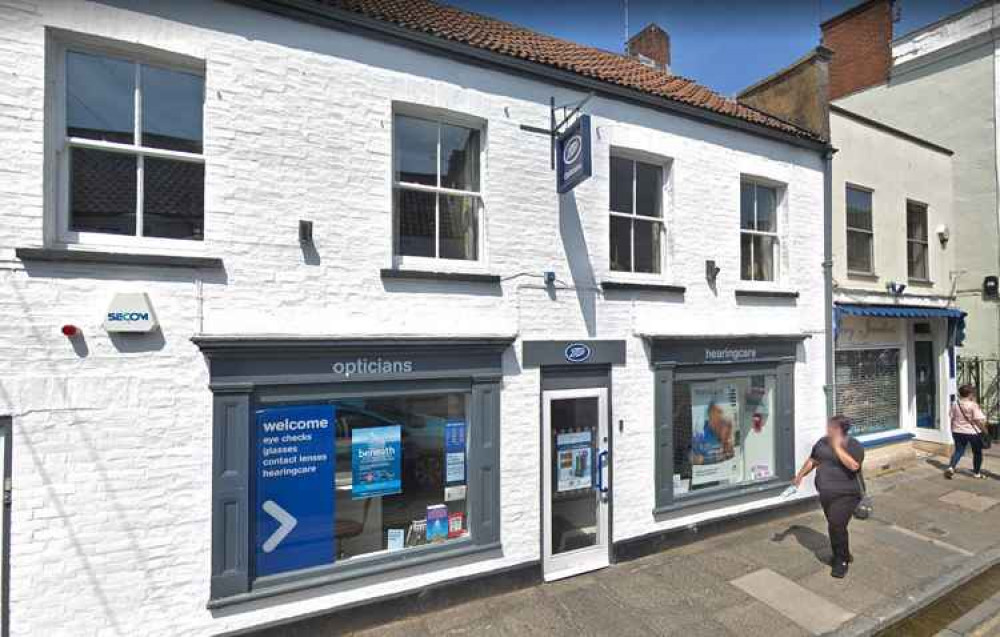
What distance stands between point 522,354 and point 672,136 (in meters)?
3.91

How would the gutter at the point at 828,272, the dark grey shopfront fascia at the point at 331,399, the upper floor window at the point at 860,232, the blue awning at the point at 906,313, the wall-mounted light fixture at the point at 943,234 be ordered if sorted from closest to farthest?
the dark grey shopfront fascia at the point at 331,399 < the gutter at the point at 828,272 < the blue awning at the point at 906,313 < the upper floor window at the point at 860,232 < the wall-mounted light fixture at the point at 943,234

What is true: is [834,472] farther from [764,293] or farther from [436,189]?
[436,189]

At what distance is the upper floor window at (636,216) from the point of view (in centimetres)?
652

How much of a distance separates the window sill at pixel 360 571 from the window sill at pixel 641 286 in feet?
11.2

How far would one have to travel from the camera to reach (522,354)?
5.61 meters

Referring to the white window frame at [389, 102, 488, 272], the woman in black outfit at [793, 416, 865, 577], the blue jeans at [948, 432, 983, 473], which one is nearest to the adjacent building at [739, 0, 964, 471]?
the blue jeans at [948, 432, 983, 473]

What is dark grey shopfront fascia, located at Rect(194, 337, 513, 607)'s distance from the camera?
433cm

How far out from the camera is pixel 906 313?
371 inches

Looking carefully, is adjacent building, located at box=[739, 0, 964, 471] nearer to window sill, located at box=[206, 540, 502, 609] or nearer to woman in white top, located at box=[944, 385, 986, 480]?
woman in white top, located at box=[944, 385, 986, 480]

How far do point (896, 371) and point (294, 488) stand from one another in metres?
12.3

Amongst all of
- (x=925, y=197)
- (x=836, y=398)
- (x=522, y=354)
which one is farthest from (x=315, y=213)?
(x=925, y=197)

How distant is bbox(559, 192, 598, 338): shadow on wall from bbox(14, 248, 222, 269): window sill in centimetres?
382

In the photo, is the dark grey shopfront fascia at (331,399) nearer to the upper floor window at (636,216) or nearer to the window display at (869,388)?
the upper floor window at (636,216)

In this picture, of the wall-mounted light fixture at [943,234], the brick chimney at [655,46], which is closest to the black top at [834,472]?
the wall-mounted light fixture at [943,234]
